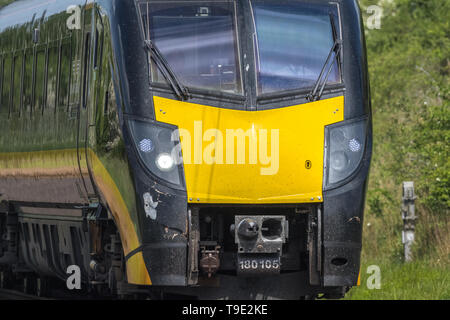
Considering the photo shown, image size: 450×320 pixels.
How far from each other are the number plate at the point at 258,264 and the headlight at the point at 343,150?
825 millimetres

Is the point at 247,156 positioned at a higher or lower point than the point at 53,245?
higher

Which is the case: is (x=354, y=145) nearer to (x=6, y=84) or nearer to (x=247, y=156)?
(x=247, y=156)

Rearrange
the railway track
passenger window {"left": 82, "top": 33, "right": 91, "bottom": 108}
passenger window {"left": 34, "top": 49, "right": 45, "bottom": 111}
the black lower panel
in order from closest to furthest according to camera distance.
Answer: passenger window {"left": 82, "top": 33, "right": 91, "bottom": 108} < the black lower panel < passenger window {"left": 34, "top": 49, "right": 45, "bottom": 111} < the railway track

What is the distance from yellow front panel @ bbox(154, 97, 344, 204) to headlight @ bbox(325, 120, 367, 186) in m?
0.08

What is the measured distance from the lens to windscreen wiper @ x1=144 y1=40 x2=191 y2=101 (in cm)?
1084

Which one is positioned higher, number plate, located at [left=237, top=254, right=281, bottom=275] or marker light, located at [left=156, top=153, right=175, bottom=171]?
marker light, located at [left=156, top=153, right=175, bottom=171]

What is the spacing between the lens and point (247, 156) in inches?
422

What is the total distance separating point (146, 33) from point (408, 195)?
6597mm

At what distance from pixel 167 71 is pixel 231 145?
35.1 inches

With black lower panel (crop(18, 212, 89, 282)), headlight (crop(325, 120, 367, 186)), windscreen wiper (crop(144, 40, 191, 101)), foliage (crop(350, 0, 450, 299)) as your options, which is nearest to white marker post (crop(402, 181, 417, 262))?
foliage (crop(350, 0, 450, 299))

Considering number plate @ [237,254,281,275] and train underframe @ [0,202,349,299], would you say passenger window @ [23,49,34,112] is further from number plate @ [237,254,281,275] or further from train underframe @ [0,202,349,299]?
number plate @ [237,254,281,275]

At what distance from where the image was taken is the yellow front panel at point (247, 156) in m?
10.7

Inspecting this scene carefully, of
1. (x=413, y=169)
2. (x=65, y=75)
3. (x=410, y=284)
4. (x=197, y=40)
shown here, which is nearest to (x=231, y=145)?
(x=197, y=40)
